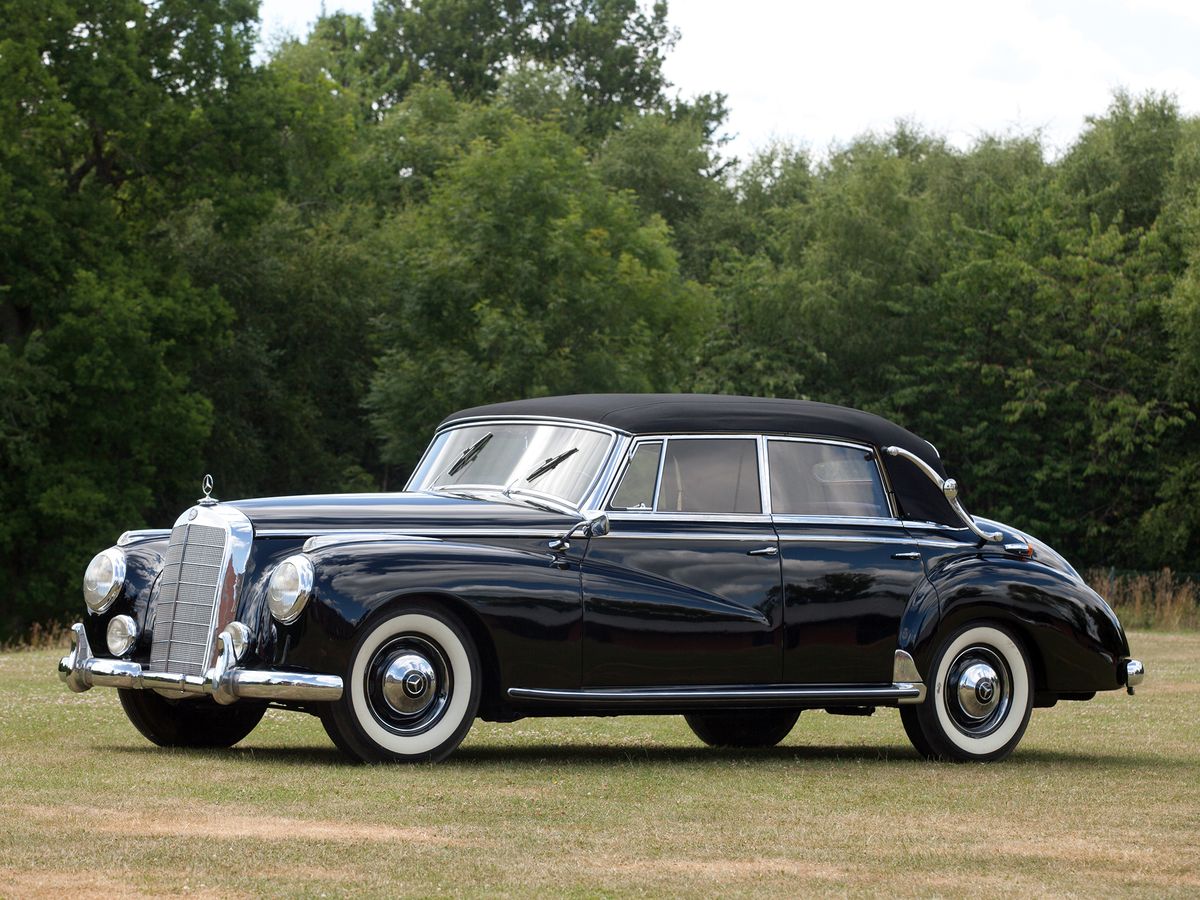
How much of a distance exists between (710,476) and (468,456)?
63.7 inches

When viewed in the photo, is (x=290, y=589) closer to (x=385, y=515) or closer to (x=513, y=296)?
(x=385, y=515)

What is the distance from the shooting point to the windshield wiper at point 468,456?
1168 cm

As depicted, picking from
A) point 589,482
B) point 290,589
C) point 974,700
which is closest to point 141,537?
point 290,589

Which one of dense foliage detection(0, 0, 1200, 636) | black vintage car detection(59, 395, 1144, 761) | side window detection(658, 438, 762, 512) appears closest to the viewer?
black vintage car detection(59, 395, 1144, 761)

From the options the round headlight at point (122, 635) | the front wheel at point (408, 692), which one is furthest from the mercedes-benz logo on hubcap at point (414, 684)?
the round headlight at point (122, 635)

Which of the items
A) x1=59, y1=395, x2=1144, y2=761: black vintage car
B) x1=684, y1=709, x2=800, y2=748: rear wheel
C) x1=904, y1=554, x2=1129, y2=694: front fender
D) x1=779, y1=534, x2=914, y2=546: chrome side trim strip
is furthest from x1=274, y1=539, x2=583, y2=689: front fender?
x1=684, y1=709, x2=800, y2=748: rear wheel

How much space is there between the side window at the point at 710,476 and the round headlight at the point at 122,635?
301 centimetres

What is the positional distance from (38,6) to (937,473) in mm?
33248

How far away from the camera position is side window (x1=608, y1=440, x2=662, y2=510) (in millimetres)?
10711

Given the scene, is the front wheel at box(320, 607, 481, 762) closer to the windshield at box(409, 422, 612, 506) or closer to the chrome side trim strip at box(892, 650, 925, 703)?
the windshield at box(409, 422, 612, 506)

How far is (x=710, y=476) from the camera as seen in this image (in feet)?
36.0

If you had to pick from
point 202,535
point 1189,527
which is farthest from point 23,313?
point 202,535

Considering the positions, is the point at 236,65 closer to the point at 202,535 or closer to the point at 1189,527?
the point at 1189,527

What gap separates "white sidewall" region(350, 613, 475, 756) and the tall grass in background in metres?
27.6
